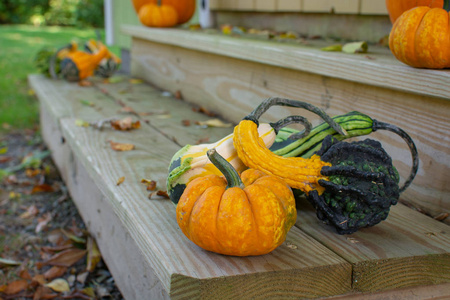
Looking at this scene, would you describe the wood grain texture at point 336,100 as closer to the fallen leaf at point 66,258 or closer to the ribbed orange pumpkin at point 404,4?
the ribbed orange pumpkin at point 404,4

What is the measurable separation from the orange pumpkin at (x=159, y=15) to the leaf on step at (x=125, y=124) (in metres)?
1.57

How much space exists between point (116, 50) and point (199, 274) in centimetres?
912

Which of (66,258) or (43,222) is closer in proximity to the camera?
(66,258)

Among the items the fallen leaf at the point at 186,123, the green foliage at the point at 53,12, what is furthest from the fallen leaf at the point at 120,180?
the green foliage at the point at 53,12

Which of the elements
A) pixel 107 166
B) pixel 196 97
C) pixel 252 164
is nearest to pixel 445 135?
pixel 252 164

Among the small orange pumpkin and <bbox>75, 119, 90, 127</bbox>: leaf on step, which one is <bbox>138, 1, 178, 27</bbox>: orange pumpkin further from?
the small orange pumpkin

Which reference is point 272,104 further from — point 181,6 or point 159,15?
point 181,6

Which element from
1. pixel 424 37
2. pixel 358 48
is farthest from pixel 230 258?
pixel 358 48

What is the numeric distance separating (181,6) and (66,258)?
2.37m

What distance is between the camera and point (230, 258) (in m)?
1.24

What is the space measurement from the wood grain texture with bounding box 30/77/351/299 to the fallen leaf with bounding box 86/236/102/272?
80 mm

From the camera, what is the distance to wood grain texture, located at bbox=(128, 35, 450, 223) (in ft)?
5.38

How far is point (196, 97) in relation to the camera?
338cm

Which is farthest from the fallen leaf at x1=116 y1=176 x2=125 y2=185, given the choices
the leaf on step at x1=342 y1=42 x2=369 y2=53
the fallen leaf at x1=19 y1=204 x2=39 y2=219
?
the fallen leaf at x1=19 y1=204 x2=39 y2=219
